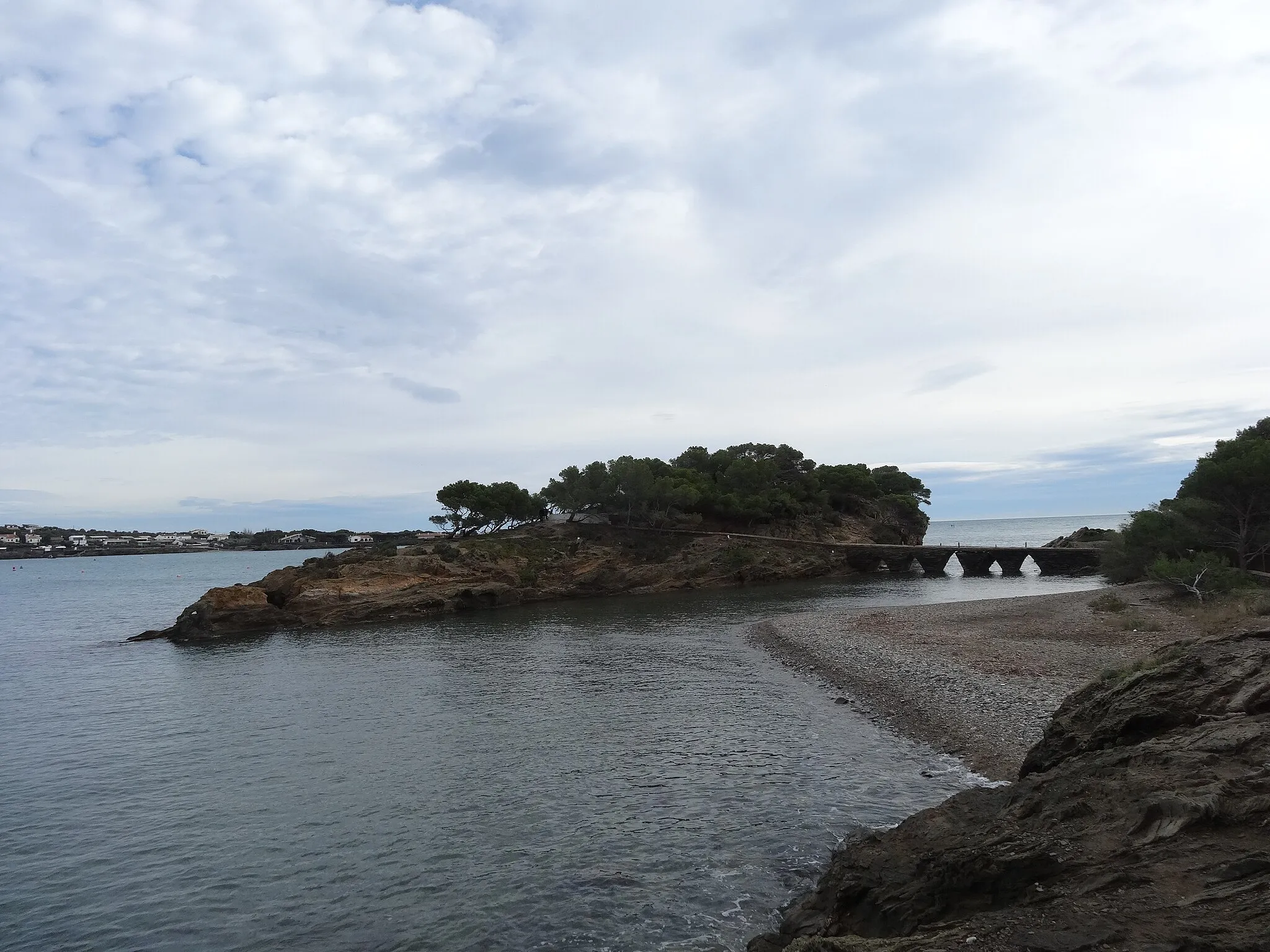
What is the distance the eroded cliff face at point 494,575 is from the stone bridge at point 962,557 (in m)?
3.84

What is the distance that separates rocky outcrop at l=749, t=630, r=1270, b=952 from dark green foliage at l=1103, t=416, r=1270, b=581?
3810cm

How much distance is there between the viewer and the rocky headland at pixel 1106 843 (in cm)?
623

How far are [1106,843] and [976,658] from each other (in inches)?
864

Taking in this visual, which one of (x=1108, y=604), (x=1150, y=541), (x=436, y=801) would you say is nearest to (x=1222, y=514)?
(x=1150, y=541)

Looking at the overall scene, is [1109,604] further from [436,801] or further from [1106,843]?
[1106,843]

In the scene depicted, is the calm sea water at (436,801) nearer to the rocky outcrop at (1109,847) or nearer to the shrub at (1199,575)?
the rocky outcrop at (1109,847)

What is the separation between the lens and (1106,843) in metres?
7.61

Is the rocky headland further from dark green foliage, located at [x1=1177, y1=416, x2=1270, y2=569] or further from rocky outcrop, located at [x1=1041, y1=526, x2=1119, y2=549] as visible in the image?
rocky outcrop, located at [x1=1041, y1=526, x2=1119, y2=549]

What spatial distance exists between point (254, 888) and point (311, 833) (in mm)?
2324

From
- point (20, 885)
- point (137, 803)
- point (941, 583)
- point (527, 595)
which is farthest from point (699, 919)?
point (941, 583)

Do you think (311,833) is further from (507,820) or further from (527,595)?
(527,595)

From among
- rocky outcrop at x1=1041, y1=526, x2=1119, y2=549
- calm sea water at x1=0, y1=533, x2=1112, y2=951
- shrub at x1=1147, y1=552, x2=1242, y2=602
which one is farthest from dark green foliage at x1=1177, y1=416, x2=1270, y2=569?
rocky outcrop at x1=1041, y1=526, x2=1119, y2=549

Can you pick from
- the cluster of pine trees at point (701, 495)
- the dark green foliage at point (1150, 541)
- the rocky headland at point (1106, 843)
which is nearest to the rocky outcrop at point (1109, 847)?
the rocky headland at point (1106, 843)

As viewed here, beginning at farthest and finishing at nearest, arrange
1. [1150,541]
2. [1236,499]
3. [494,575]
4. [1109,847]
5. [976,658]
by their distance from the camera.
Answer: [494,575] → [1150,541] → [1236,499] → [976,658] → [1109,847]
